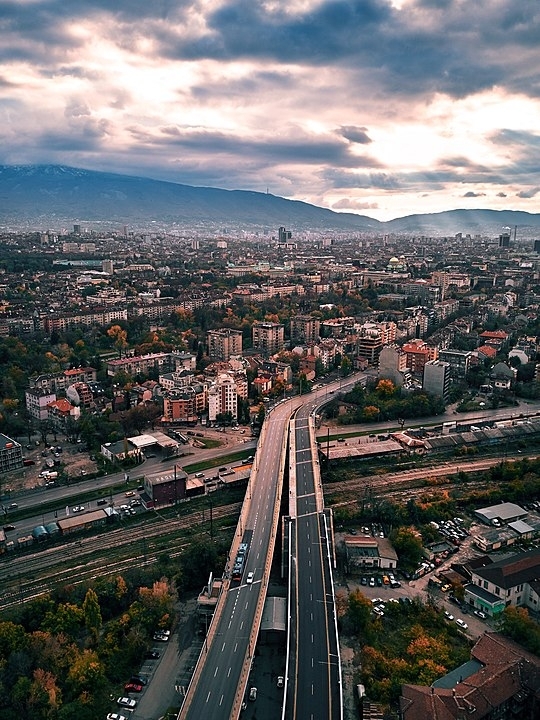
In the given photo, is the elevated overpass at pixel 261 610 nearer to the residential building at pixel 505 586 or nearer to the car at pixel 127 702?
the car at pixel 127 702

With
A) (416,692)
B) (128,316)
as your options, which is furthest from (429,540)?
(128,316)

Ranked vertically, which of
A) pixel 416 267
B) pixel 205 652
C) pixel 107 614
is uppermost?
pixel 416 267

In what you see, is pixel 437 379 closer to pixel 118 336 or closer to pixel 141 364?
pixel 141 364

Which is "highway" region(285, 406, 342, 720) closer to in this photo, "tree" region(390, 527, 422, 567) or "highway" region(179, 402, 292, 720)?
"highway" region(179, 402, 292, 720)

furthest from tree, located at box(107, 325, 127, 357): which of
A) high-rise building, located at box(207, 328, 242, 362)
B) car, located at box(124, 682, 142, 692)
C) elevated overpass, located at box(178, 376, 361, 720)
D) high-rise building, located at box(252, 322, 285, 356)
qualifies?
car, located at box(124, 682, 142, 692)

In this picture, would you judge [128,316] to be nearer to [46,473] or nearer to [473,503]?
[46,473]

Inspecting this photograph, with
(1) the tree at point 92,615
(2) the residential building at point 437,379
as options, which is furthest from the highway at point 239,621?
(2) the residential building at point 437,379
